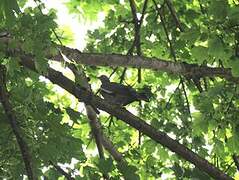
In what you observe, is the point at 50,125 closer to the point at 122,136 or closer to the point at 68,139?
the point at 68,139

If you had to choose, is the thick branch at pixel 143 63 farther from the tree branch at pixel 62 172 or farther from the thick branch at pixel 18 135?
the tree branch at pixel 62 172

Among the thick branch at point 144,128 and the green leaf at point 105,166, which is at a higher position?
the thick branch at point 144,128

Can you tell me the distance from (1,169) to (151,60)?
70.0 inches

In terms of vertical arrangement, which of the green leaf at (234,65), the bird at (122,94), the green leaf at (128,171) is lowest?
the green leaf at (128,171)

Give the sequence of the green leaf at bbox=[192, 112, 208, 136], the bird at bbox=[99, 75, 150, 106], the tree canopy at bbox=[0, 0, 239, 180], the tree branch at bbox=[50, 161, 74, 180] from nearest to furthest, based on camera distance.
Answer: the tree canopy at bbox=[0, 0, 239, 180] < the tree branch at bbox=[50, 161, 74, 180] < the green leaf at bbox=[192, 112, 208, 136] < the bird at bbox=[99, 75, 150, 106]

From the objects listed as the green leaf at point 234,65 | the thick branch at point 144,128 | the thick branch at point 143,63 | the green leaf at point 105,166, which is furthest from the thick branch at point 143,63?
the green leaf at point 105,166

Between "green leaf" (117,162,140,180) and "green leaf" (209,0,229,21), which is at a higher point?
"green leaf" (209,0,229,21)

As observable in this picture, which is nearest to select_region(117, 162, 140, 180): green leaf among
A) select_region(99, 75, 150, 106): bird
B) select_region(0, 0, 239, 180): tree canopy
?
select_region(0, 0, 239, 180): tree canopy

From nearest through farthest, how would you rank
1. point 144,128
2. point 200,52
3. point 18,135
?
point 18,135 → point 200,52 → point 144,128

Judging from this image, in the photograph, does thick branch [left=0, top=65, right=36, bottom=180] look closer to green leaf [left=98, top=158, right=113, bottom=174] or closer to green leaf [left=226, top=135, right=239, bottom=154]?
green leaf [left=98, top=158, right=113, bottom=174]

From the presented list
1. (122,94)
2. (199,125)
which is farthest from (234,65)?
(122,94)

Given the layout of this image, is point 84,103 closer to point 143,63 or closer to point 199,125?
point 143,63

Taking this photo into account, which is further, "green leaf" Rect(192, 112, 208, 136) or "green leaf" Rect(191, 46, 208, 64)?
"green leaf" Rect(192, 112, 208, 136)

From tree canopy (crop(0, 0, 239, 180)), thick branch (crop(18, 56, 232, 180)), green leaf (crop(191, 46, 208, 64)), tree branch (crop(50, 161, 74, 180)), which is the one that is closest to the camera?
tree canopy (crop(0, 0, 239, 180))
